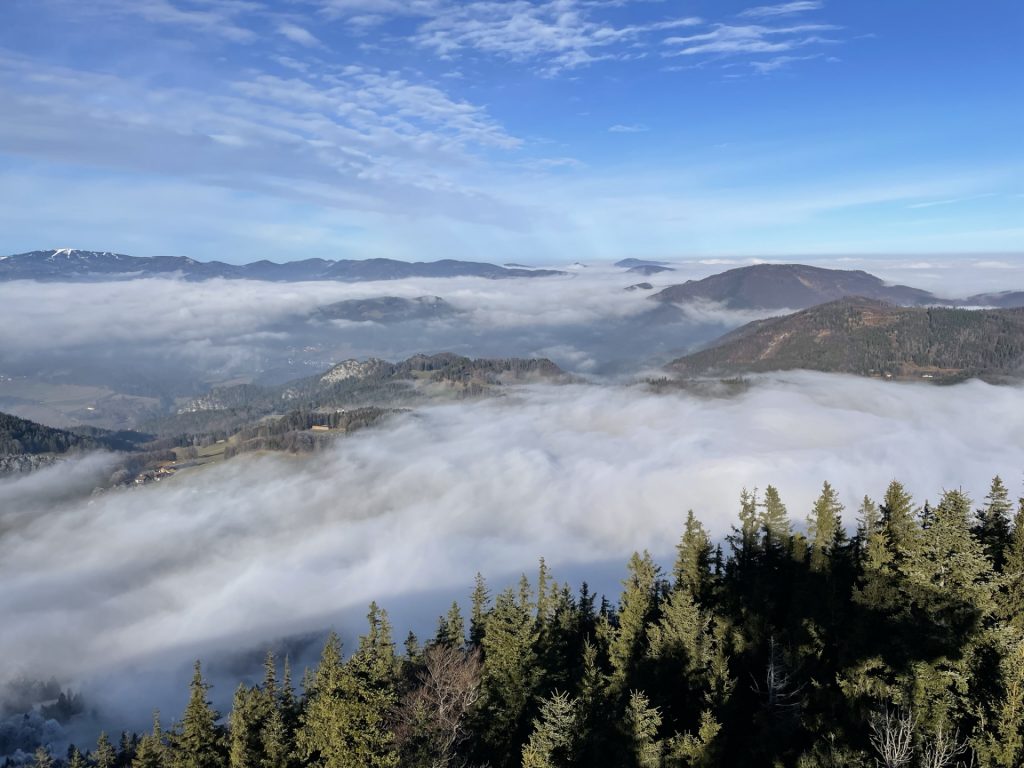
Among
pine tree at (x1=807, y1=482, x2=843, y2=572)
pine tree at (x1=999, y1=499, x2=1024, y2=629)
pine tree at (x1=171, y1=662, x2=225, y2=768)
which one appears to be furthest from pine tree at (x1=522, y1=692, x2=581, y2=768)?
pine tree at (x1=171, y1=662, x2=225, y2=768)

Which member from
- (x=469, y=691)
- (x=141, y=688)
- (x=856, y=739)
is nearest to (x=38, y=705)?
(x=141, y=688)

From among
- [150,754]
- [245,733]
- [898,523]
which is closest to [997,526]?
[898,523]

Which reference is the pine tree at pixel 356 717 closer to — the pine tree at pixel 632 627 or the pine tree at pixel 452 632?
the pine tree at pixel 632 627

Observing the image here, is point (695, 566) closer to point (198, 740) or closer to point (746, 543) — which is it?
point (746, 543)

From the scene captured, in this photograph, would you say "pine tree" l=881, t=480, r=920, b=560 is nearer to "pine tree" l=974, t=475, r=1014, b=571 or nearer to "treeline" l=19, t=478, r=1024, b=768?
"treeline" l=19, t=478, r=1024, b=768

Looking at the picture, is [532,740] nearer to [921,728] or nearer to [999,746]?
[921,728]

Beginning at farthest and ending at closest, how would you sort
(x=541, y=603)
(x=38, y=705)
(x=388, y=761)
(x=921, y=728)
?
(x=38, y=705) → (x=541, y=603) → (x=388, y=761) → (x=921, y=728)

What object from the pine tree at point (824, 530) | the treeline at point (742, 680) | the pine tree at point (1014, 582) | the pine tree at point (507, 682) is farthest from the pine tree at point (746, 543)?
the pine tree at point (507, 682)
